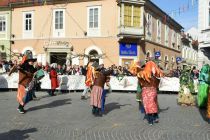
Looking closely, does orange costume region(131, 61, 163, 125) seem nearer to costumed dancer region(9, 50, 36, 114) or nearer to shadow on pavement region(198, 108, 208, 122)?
shadow on pavement region(198, 108, 208, 122)

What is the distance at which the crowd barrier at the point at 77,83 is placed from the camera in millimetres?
21909

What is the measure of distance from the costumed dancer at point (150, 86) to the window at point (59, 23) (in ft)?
75.9

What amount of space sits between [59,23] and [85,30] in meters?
2.46

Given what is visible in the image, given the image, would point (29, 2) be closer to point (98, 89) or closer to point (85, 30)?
point (85, 30)

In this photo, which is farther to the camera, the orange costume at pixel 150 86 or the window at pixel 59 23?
the window at pixel 59 23

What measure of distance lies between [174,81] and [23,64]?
1215cm

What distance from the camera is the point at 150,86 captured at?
10570 millimetres

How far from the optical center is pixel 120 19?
31031 millimetres

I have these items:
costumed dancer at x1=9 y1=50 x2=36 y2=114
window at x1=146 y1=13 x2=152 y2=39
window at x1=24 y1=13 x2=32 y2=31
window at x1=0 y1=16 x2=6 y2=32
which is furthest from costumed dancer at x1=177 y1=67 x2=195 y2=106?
window at x1=0 y1=16 x2=6 y2=32

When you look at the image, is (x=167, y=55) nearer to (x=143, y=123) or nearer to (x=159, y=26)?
(x=159, y=26)

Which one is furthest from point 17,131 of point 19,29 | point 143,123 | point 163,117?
point 19,29

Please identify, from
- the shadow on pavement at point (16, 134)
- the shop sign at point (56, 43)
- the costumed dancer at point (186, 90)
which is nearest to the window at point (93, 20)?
the shop sign at point (56, 43)

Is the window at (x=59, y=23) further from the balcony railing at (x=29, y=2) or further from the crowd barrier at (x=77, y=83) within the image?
the crowd barrier at (x=77, y=83)

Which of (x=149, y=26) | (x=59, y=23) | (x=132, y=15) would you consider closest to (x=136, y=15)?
(x=132, y=15)
